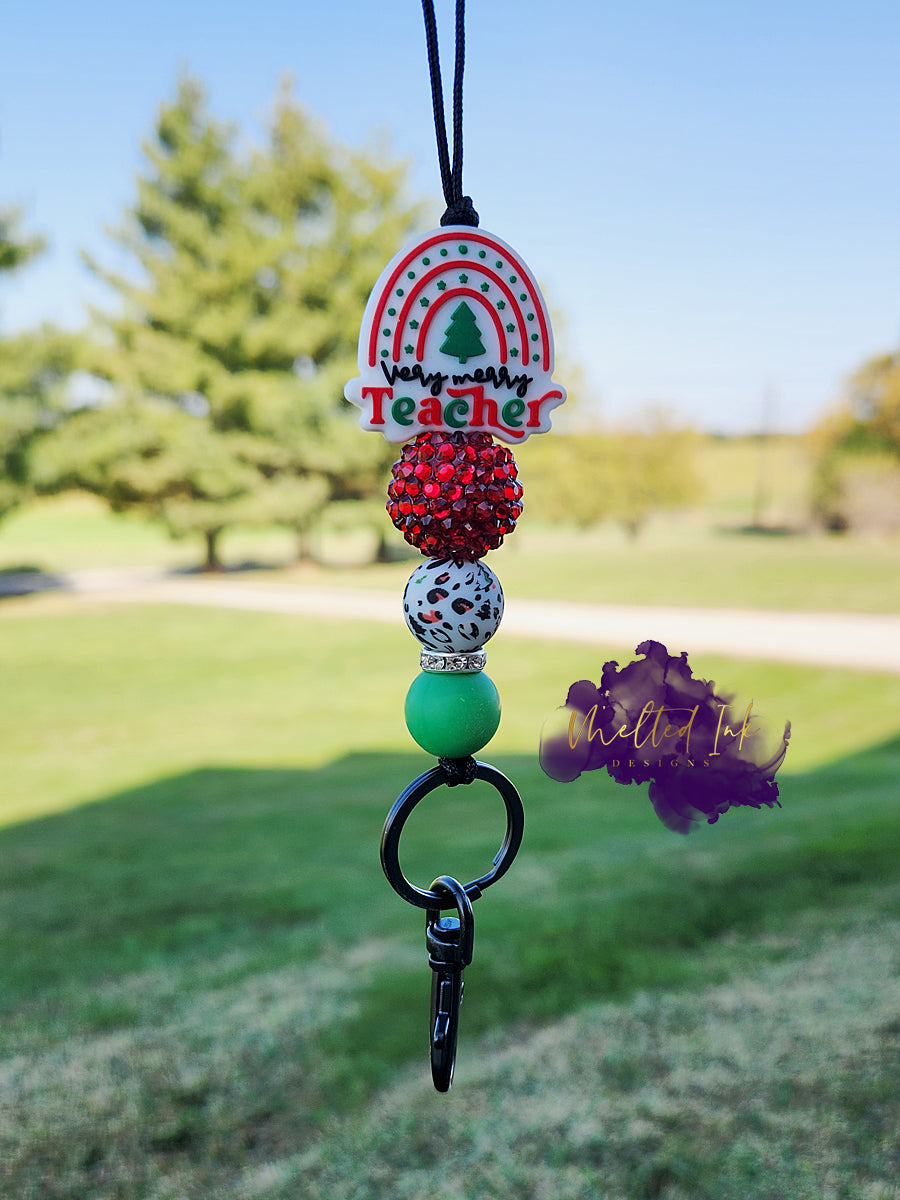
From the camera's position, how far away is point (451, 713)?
115cm

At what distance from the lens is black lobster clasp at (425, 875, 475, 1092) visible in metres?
1.15

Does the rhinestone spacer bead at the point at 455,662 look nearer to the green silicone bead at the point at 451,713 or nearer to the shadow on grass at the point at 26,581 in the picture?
the green silicone bead at the point at 451,713

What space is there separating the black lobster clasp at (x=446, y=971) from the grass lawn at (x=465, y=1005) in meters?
1.80

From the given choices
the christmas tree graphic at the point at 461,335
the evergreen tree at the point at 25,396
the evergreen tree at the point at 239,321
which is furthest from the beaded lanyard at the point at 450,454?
the evergreen tree at the point at 25,396

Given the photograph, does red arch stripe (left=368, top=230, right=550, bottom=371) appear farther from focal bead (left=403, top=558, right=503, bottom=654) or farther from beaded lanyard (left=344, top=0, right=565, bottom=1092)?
focal bead (left=403, top=558, right=503, bottom=654)

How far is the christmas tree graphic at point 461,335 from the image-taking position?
3.77 feet

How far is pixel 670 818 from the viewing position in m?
1.38

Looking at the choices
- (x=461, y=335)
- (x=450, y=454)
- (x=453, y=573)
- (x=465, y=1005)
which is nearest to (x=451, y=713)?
(x=453, y=573)

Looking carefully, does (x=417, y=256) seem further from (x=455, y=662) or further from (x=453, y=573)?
(x=455, y=662)

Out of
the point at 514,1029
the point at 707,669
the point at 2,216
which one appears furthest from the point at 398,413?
the point at 2,216

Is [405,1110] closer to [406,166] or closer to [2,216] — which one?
[2,216]

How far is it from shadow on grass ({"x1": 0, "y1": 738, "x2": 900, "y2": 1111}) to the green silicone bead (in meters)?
2.49

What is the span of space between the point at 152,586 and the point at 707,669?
1397cm

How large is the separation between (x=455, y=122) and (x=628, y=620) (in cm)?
Answer: 1586
